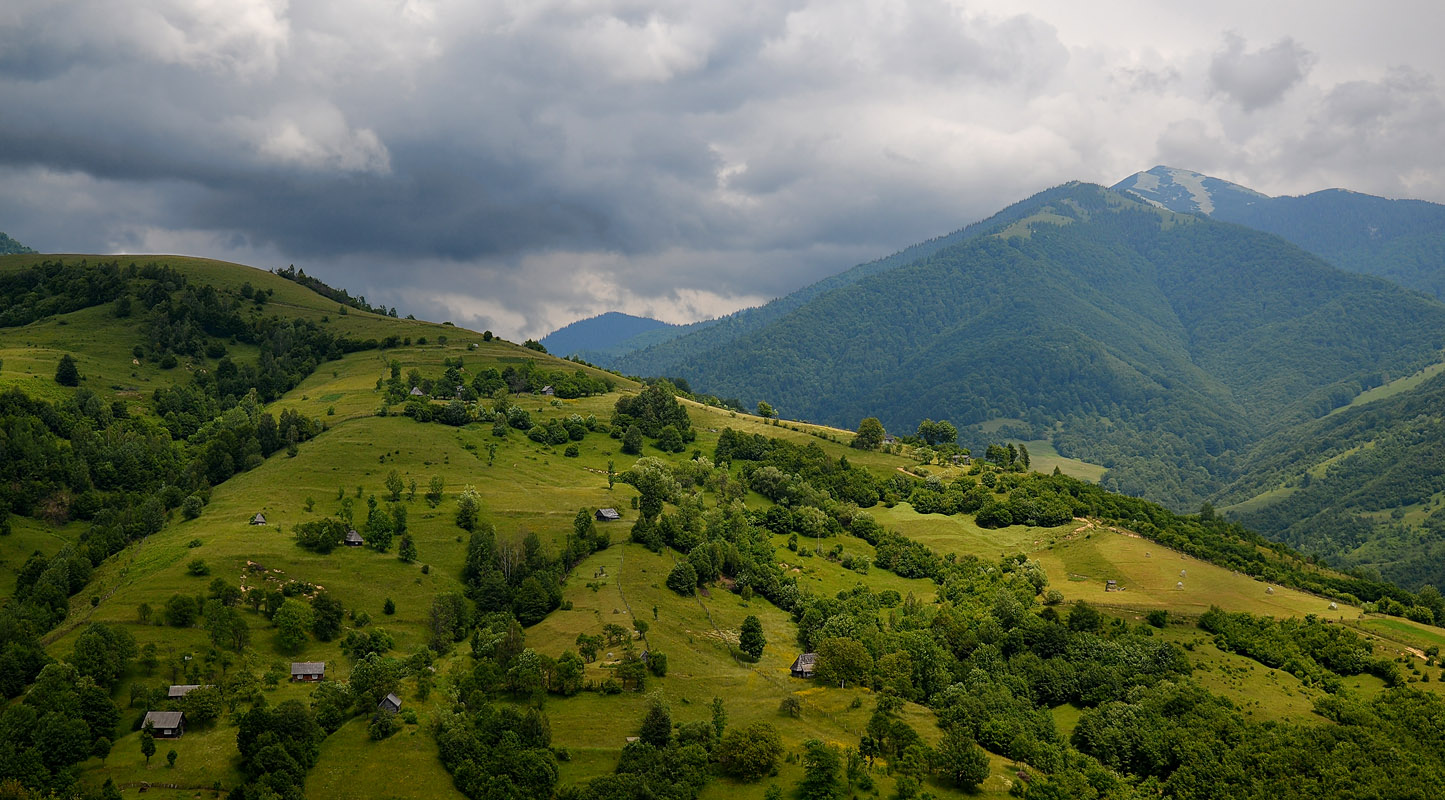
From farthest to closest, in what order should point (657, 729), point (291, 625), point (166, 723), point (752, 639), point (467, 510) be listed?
point (467, 510) < point (752, 639) < point (291, 625) < point (657, 729) < point (166, 723)

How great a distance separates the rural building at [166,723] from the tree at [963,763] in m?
81.1

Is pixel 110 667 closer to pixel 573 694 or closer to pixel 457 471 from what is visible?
pixel 573 694

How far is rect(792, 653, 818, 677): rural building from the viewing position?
127m

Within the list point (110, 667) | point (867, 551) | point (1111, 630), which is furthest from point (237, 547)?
point (1111, 630)

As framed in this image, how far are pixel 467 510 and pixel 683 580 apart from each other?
38953 millimetres

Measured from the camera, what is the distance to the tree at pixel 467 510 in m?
153

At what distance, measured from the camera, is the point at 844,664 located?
124812mm

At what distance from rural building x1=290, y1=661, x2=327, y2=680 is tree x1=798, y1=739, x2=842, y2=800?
58.3 m

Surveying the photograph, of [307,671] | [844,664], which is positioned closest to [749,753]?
[844,664]

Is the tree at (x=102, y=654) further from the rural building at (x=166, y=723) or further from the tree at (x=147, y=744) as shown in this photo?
the tree at (x=147, y=744)

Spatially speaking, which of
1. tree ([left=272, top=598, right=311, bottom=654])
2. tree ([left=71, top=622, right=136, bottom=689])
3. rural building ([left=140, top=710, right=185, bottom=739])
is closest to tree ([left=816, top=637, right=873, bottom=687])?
tree ([left=272, top=598, right=311, bottom=654])

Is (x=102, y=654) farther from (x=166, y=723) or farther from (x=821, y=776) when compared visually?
(x=821, y=776)

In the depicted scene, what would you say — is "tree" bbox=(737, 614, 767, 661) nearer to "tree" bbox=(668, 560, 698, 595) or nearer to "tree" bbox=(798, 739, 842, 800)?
"tree" bbox=(668, 560, 698, 595)

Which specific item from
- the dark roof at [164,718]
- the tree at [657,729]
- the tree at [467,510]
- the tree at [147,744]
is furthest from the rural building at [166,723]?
the tree at [467,510]
